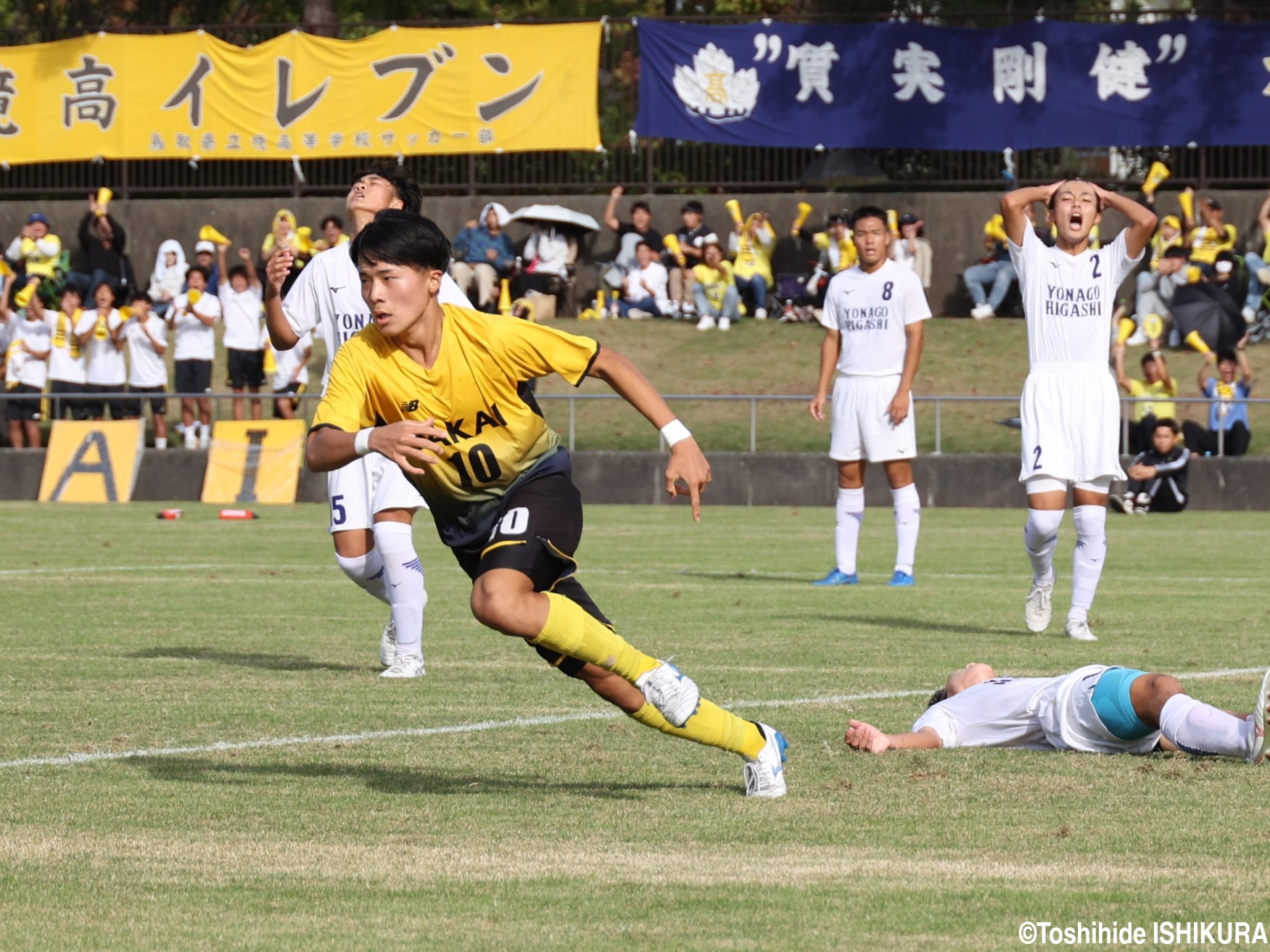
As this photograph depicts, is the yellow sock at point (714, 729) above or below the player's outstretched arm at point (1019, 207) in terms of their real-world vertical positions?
below

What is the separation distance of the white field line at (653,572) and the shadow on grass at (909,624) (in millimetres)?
2916

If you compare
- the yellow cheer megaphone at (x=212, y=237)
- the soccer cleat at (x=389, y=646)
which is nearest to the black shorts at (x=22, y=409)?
the yellow cheer megaphone at (x=212, y=237)

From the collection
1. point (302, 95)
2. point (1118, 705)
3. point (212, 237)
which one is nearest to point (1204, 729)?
point (1118, 705)

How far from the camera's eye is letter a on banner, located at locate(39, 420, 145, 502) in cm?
2686

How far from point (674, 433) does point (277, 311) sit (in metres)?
4.07

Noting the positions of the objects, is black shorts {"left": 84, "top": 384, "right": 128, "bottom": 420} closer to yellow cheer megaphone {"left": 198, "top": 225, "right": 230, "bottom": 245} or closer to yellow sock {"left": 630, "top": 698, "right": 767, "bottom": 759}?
yellow cheer megaphone {"left": 198, "top": 225, "right": 230, "bottom": 245}

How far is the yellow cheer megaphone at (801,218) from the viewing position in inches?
1297

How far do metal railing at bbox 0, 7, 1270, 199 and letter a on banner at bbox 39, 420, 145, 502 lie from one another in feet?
28.3

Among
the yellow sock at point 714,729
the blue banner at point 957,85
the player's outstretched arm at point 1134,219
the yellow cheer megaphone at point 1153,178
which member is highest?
the blue banner at point 957,85

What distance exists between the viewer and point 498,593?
5984 mm

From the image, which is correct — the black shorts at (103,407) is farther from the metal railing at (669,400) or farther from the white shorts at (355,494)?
the white shorts at (355,494)

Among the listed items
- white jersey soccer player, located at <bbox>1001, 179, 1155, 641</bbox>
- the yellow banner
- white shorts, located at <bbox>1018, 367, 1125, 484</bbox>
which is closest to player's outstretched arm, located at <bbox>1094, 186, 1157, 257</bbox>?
Answer: white jersey soccer player, located at <bbox>1001, 179, 1155, 641</bbox>

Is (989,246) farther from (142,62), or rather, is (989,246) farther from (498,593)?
(498,593)

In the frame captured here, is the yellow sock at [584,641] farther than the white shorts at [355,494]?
No
